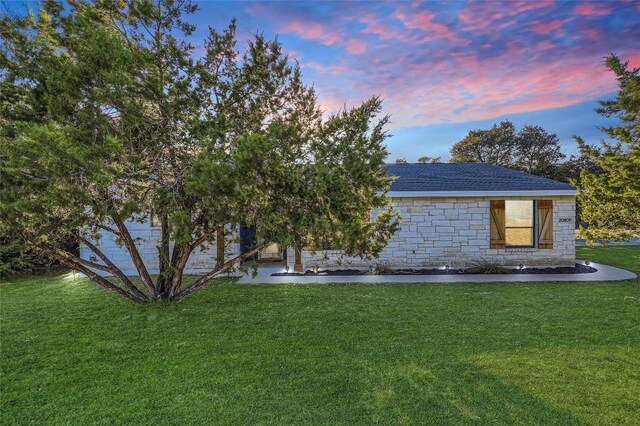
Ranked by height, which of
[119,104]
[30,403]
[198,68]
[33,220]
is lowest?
[30,403]

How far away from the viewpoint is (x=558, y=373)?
12.0 feet

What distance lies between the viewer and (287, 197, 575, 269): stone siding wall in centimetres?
1023

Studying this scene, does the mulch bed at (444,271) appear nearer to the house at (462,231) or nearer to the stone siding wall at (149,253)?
the house at (462,231)

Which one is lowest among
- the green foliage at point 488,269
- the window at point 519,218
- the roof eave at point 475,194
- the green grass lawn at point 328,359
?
the green grass lawn at point 328,359

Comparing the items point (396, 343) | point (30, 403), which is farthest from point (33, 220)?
point (396, 343)

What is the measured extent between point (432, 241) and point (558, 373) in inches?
269

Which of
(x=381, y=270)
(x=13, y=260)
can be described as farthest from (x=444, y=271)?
(x=13, y=260)

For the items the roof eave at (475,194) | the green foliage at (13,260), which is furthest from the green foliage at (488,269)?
the green foliage at (13,260)

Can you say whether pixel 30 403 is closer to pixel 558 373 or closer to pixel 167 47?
pixel 167 47

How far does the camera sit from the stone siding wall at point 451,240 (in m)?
10.2

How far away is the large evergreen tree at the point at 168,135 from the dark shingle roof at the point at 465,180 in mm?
5578

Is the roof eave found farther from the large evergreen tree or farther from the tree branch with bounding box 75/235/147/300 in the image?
the tree branch with bounding box 75/235/147/300

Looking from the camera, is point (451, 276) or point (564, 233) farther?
point (564, 233)

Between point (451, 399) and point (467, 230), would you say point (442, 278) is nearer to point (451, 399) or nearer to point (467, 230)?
point (467, 230)
